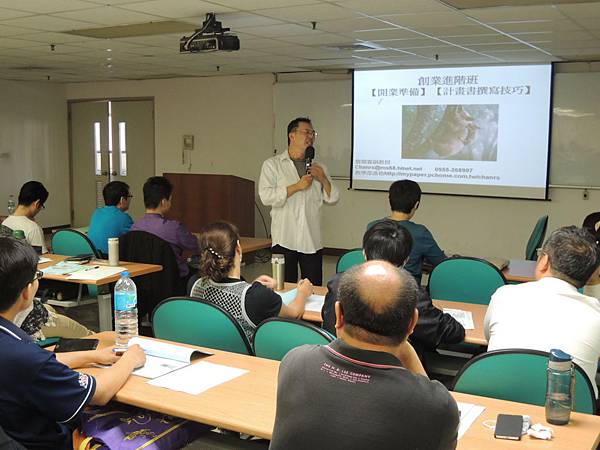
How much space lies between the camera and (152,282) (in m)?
4.84

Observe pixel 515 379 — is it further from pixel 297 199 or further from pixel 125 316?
pixel 297 199

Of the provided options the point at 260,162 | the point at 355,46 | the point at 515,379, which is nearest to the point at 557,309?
the point at 515,379

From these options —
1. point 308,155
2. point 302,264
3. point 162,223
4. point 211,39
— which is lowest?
point 302,264

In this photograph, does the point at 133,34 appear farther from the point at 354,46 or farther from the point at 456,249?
the point at 456,249

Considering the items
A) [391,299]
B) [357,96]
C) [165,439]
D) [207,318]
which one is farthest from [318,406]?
[357,96]

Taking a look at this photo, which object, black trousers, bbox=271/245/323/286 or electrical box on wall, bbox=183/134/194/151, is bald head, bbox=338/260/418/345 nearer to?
black trousers, bbox=271/245/323/286

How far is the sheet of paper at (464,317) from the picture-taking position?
10.5 feet

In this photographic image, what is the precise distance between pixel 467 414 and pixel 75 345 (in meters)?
1.59

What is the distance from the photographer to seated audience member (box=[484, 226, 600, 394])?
2.31m

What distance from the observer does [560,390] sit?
1959 millimetres

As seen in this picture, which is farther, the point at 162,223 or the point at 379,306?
the point at 162,223

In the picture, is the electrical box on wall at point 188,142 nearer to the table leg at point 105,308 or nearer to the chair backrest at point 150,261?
the chair backrest at point 150,261

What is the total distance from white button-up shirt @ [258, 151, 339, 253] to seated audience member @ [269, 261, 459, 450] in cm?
347

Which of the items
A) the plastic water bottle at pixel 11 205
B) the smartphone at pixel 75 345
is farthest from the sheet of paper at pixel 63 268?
the plastic water bottle at pixel 11 205
